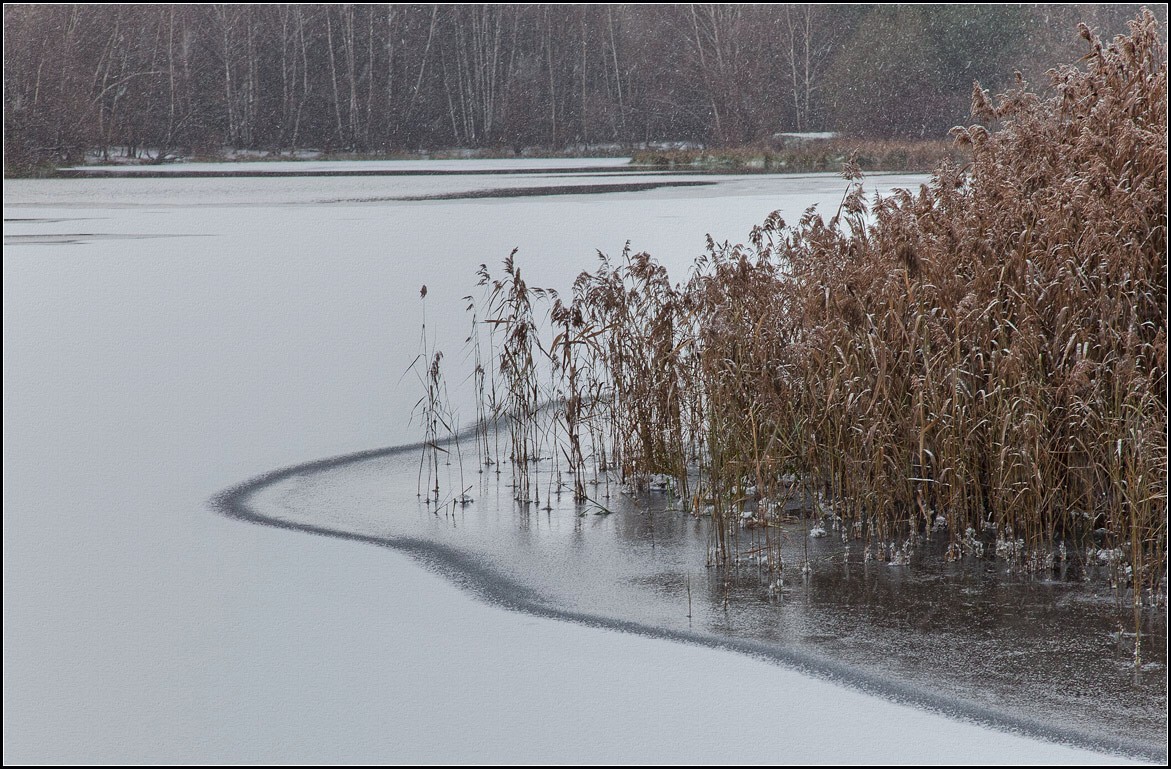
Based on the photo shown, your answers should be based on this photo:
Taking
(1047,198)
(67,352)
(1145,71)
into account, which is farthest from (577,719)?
(67,352)

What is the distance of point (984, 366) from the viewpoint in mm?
4133

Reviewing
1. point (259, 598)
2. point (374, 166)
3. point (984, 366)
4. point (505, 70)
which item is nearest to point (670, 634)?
point (259, 598)

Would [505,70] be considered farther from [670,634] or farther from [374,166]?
[670,634]

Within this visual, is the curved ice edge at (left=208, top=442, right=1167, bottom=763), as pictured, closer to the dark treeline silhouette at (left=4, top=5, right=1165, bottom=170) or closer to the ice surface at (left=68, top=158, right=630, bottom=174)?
the ice surface at (left=68, top=158, right=630, bottom=174)

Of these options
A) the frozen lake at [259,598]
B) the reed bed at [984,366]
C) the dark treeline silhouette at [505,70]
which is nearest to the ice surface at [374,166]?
the dark treeline silhouette at [505,70]

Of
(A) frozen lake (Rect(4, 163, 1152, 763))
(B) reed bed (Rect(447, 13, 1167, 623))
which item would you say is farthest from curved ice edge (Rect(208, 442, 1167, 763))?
(B) reed bed (Rect(447, 13, 1167, 623))

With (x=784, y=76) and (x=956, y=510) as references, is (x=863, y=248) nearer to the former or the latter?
(x=956, y=510)

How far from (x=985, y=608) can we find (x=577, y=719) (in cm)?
138

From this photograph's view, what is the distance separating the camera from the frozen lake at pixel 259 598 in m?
2.92

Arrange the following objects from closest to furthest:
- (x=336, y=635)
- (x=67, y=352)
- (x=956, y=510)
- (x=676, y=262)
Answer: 1. (x=336, y=635)
2. (x=956, y=510)
3. (x=67, y=352)
4. (x=676, y=262)

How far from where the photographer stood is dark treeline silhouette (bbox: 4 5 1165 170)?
3359 cm

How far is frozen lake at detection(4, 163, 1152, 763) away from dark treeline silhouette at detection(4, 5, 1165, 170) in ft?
79.6

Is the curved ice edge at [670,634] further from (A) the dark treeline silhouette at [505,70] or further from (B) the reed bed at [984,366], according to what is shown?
(A) the dark treeline silhouette at [505,70]

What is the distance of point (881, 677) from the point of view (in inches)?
125
